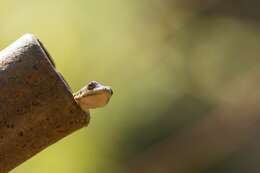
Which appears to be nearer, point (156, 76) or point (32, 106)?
point (32, 106)

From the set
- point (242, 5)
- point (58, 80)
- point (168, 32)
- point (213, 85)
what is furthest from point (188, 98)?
point (58, 80)

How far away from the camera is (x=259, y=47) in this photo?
2523 millimetres

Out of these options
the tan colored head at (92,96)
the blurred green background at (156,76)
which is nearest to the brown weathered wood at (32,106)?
the tan colored head at (92,96)

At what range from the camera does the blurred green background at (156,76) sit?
2.18m

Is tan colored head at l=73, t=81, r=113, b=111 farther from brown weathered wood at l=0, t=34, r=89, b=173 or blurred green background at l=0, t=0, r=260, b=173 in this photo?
blurred green background at l=0, t=0, r=260, b=173

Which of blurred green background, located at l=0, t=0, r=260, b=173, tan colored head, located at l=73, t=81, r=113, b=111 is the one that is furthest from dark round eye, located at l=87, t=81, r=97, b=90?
blurred green background, located at l=0, t=0, r=260, b=173

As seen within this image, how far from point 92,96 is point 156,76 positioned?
6.05 ft

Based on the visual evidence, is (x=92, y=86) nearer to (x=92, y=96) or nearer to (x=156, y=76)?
(x=92, y=96)

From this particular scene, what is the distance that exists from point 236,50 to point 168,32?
0.32 m

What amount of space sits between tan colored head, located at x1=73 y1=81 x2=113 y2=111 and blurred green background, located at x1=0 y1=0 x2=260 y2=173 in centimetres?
161

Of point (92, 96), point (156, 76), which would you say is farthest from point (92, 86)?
point (156, 76)

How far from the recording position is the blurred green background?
2.18m

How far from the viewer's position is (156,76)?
2332 millimetres

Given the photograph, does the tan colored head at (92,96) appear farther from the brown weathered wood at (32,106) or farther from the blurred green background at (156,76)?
the blurred green background at (156,76)
